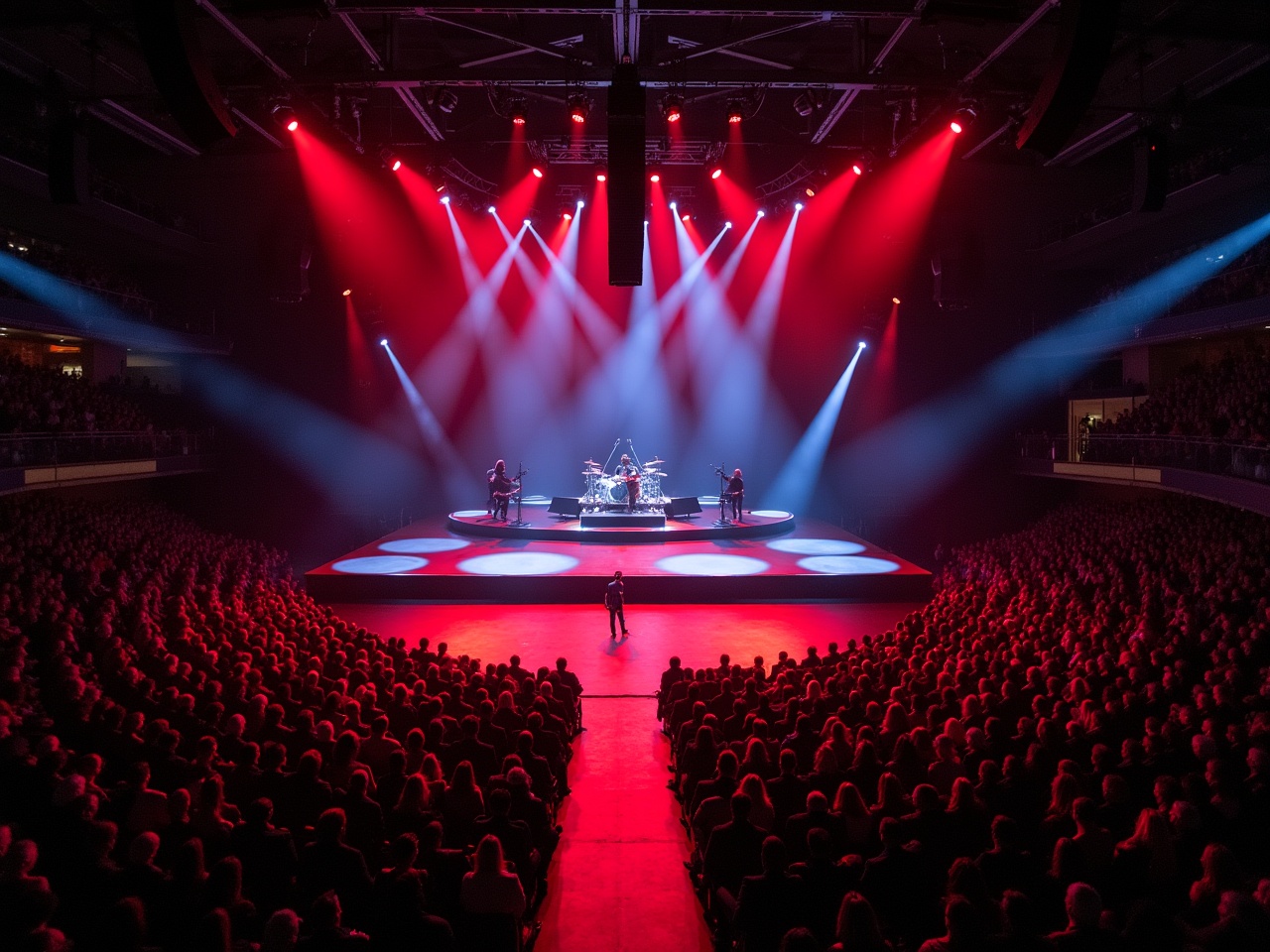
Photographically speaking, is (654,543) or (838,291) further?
(838,291)

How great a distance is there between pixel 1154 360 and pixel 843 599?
11.8 metres

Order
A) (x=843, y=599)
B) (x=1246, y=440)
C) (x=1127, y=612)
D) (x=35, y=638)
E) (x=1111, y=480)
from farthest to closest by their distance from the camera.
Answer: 1. (x=1111, y=480)
2. (x=843, y=599)
3. (x=1246, y=440)
4. (x=1127, y=612)
5. (x=35, y=638)

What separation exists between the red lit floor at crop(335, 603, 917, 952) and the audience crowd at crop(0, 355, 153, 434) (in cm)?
798

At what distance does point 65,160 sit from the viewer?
9266mm

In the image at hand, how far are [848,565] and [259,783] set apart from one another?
13348 millimetres

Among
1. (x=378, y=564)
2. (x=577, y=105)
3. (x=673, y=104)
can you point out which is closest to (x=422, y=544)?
(x=378, y=564)

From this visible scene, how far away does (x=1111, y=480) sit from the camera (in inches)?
677

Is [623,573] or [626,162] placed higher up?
[626,162]

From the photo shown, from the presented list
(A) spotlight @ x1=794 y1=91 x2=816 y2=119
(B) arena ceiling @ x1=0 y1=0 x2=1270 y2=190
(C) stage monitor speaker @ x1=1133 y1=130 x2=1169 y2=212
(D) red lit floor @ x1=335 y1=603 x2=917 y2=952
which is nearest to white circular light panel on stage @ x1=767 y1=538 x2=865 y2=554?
(D) red lit floor @ x1=335 y1=603 x2=917 y2=952

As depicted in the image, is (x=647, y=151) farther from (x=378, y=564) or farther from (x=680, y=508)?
(x=378, y=564)

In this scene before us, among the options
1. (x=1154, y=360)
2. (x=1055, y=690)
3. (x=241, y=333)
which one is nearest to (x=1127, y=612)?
(x=1055, y=690)

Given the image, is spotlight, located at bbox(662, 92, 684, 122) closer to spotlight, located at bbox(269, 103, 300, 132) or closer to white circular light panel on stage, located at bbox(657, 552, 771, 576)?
spotlight, located at bbox(269, 103, 300, 132)

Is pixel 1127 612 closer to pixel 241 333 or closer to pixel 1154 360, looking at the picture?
pixel 1154 360

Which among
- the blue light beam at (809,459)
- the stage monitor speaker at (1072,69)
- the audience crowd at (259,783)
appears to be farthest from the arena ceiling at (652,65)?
the blue light beam at (809,459)
